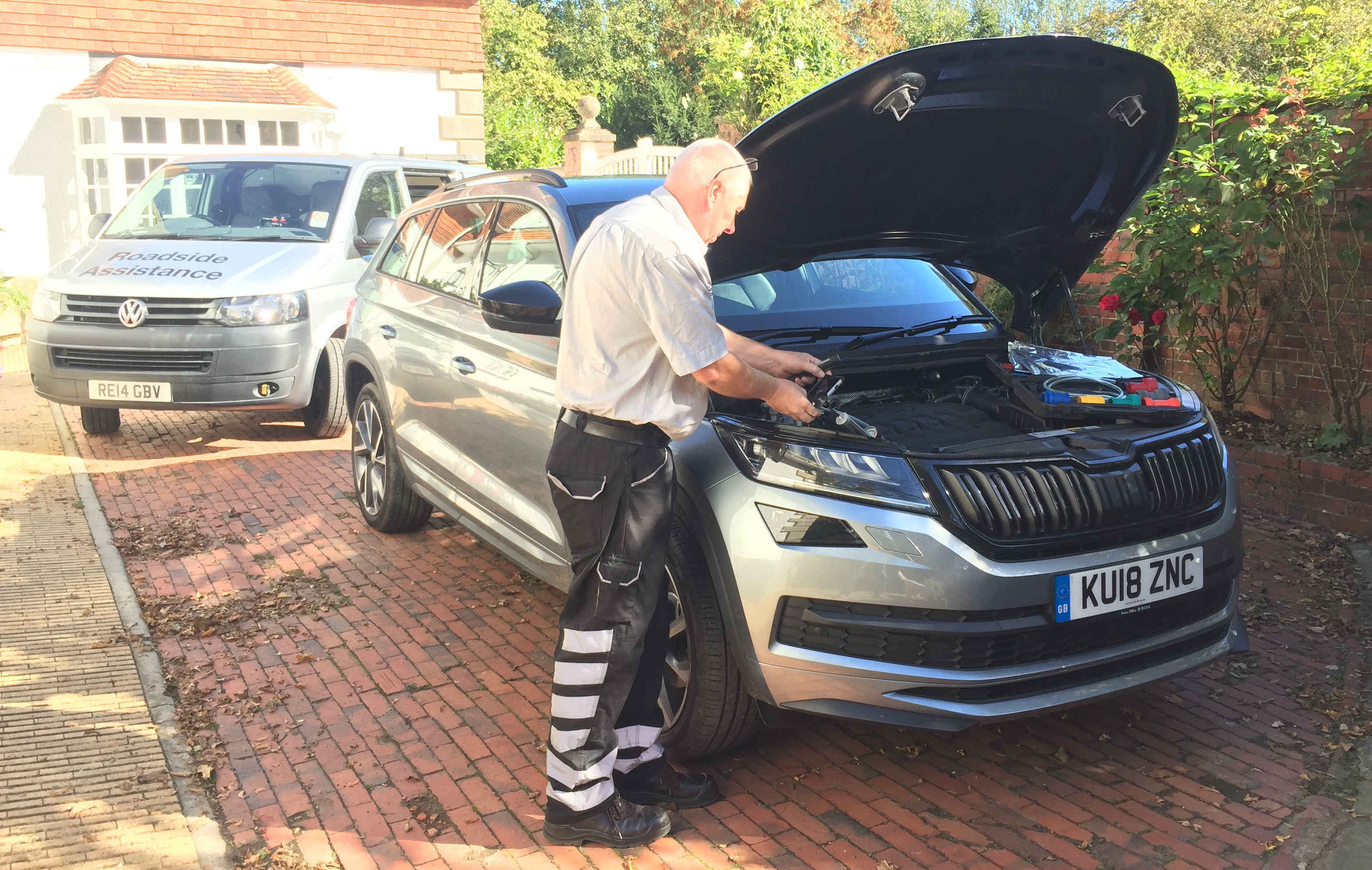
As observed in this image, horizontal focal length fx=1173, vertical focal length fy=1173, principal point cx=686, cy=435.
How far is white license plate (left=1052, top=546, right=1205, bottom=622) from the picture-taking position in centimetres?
332

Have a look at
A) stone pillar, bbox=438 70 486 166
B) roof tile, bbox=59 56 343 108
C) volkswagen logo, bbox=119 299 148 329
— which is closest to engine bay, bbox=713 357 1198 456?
volkswagen logo, bbox=119 299 148 329

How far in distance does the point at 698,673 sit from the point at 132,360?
5961 mm

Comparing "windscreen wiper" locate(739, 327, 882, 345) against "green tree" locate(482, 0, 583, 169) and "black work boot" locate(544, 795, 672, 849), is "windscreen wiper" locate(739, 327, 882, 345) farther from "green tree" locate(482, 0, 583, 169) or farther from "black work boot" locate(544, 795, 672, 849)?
"green tree" locate(482, 0, 583, 169)

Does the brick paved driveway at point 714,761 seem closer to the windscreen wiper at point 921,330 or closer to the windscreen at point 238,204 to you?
the windscreen wiper at point 921,330

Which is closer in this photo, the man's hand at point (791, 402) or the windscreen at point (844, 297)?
the man's hand at point (791, 402)

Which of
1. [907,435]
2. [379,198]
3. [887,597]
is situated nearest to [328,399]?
[379,198]

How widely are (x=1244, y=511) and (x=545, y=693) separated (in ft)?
13.7

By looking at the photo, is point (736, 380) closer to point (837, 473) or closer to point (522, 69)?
point (837, 473)

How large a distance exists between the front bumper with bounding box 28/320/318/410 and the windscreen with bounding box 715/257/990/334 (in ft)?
15.6

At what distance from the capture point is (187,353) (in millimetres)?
7848

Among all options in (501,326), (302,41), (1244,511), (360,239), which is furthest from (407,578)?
(302,41)

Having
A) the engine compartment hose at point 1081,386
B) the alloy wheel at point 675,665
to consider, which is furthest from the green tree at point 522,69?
the alloy wheel at point 675,665

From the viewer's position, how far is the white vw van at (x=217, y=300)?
7879 millimetres

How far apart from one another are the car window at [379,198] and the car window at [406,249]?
286cm
